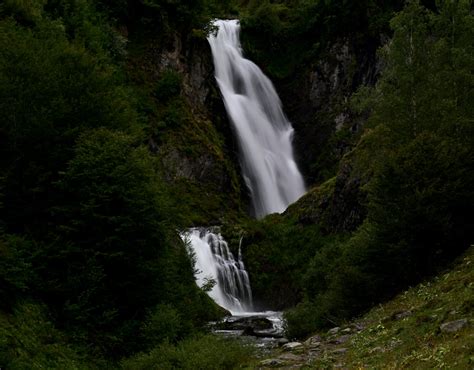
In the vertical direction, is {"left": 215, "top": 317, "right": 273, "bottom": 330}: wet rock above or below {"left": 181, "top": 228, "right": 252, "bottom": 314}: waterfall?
below

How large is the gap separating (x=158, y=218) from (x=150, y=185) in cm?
120

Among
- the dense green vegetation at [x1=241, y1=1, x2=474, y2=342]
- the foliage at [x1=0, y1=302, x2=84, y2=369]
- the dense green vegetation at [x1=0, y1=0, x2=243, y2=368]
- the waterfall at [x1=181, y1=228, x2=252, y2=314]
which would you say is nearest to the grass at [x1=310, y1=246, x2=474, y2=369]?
the dense green vegetation at [x1=241, y1=1, x2=474, y2=342]

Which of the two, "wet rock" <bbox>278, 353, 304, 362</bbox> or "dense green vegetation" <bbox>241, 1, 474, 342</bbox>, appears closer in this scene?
"wet rock" <bbox>278, 353, 304, 362</bbox>

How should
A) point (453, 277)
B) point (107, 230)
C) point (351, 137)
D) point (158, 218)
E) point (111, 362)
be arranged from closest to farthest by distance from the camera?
point (453, 277) < point (111, 362) < point (107, 230) < point (158, 218) < point (351, 137)

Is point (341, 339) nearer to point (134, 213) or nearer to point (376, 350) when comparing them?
point (376, 350)

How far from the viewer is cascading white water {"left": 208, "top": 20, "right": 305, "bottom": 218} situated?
4525 cm

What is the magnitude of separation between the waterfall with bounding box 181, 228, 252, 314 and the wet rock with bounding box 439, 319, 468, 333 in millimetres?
23837

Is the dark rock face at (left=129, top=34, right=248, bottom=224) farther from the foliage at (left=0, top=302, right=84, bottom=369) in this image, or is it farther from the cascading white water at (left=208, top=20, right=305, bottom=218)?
the foliage at (left=0, top=302, right=84, bottom=369)

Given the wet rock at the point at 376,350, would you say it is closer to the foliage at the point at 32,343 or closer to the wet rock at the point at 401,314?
the wet rock at the point at 401,314

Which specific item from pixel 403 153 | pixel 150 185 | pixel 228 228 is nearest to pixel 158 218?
pixel 150 185

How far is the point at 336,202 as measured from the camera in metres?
33.5

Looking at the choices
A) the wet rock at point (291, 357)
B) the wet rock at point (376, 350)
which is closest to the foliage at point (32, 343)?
the wet rock at point (291, 357)

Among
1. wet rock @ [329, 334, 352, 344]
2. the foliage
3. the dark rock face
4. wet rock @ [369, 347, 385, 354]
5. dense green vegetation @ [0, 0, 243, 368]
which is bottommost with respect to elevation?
wet rock @ [329, 334, 352, 344]

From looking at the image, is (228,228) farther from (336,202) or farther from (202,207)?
(336,202)
